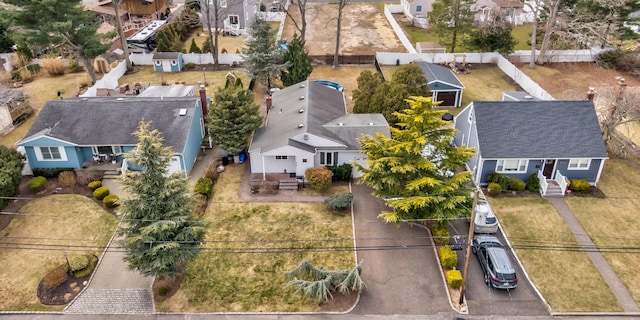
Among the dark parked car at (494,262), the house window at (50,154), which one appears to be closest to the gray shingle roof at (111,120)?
the house window at (50,154)

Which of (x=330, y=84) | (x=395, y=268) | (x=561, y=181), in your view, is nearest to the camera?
(x=395, y=268)

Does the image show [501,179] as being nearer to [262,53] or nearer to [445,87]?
[445,87]

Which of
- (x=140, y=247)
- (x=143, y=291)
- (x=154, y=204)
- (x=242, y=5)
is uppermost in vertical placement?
(x=242, y=5)

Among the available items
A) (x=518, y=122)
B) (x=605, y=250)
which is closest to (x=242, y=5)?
(x=518, y=122)

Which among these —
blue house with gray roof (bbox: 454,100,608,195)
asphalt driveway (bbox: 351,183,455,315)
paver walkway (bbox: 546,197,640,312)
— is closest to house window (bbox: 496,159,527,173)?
blue house with gray roof (bbox: 454,100,608,195)

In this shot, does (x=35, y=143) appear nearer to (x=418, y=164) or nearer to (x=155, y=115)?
(x=155, y=115)

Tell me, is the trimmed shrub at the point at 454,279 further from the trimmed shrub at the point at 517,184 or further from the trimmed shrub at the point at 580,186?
the trimmed shrub at the point at 580,186

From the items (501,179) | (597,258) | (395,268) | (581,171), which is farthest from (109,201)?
(581,171)

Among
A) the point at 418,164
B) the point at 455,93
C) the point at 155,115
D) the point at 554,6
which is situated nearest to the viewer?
the point at 418,164
